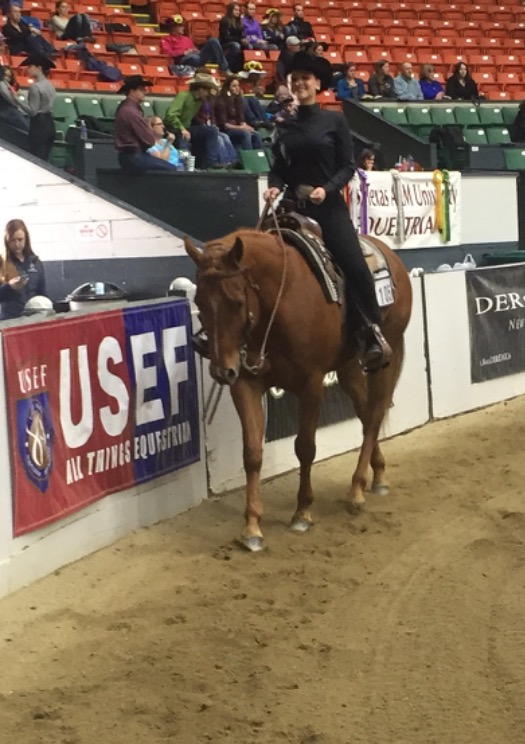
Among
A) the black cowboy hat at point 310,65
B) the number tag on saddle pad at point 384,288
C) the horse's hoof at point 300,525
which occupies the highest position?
the black cowboy hat at point 310,65

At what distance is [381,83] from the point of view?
21.9m

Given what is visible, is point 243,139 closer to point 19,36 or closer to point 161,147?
point 161,147

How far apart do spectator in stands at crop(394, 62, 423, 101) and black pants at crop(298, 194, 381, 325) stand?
15.0 m

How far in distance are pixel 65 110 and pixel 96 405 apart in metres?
11.1

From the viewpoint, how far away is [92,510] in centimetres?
673

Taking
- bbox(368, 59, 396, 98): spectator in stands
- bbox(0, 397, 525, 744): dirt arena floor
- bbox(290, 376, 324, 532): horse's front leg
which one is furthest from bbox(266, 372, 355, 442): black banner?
bbox(368, 59, 396, 98): spectator in stands

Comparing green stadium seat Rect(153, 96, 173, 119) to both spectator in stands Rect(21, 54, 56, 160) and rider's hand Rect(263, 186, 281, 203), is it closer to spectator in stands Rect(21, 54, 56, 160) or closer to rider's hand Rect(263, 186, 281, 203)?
spectator in stands Rect(21, 54, 56, 160)

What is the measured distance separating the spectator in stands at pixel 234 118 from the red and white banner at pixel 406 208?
1927 millimetres

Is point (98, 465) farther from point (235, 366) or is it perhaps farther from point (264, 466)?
point (264, 466)

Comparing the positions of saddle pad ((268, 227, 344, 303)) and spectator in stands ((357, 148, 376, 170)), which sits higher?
spectator in stands ((357, 148, 376, 170))

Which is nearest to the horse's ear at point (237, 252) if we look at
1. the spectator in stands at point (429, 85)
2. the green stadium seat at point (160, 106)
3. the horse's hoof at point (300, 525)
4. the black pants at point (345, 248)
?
the black pants at point (345, 248)

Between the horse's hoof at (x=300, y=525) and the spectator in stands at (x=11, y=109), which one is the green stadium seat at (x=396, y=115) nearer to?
the spectator in stands at (x=11, y=109)

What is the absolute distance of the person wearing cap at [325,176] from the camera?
743 cm

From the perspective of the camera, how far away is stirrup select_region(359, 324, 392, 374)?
7688 millimetres
